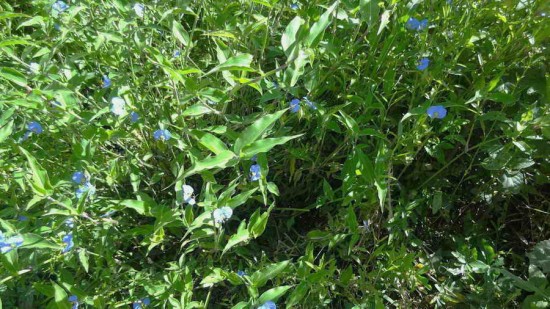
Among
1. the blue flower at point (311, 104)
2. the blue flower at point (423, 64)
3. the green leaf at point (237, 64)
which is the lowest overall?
the blue flower at point (311, 104)

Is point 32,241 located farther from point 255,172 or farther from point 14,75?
point 255,172

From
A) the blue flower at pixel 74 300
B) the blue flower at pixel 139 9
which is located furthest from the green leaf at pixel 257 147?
the blue flower at pixel 74 300

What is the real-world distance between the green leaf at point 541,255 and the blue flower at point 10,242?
4.90ft

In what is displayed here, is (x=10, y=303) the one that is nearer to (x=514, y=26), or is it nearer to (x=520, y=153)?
(x=520, y=153)

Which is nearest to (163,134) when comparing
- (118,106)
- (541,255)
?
(118,106)

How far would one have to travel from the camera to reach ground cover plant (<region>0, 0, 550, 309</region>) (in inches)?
52.7

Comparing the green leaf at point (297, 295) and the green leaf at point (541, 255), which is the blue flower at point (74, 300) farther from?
the green leaf at point (541, 255)

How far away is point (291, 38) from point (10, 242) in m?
0.79

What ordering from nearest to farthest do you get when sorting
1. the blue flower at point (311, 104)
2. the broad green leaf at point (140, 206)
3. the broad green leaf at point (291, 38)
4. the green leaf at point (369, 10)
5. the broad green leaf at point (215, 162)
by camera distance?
the broad green leaf at point (215, 162)
the broad green leaf at point (291, 38)
the green leaf at point (369, 10)
the broad green leaf at point (140, 206)
the blue flower at point (311, 104)

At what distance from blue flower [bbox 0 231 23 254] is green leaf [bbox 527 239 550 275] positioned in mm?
1494

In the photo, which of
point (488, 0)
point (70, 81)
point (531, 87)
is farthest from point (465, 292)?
point (70, 81)

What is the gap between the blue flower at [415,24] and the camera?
156 cm

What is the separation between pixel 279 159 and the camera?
1696 millimetres

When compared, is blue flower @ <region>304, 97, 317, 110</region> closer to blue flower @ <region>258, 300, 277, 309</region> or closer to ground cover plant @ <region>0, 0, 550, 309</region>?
ground cover plant @ <region>0, 0, 550, 309</region>
